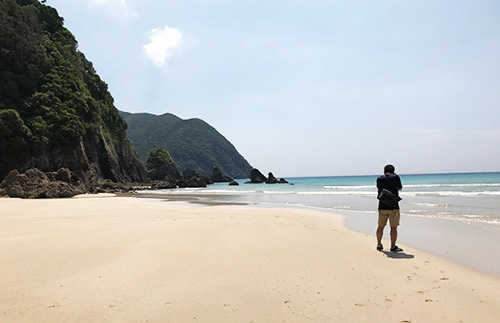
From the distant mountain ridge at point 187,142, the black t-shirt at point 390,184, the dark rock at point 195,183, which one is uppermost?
the distant mountain ridge at point 187,142

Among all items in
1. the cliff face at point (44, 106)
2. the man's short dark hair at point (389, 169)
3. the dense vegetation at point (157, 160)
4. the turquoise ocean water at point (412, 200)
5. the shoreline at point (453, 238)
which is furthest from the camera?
the dense vegetation at point (157, 160)

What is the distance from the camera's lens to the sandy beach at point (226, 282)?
10.4ft

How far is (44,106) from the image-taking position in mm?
36875

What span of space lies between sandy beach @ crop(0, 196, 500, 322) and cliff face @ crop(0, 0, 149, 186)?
33.0 meters

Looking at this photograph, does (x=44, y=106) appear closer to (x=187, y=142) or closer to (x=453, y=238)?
(x=453, y=238)

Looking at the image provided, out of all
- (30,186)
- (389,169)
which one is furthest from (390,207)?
(30,186)

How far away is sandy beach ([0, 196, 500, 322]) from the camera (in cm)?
317

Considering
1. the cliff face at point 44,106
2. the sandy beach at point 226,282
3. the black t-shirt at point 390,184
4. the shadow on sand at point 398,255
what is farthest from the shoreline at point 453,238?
the cliff face at point 44,106

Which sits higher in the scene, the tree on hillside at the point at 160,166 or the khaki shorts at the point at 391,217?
the tree on hillside at the point at 160,166

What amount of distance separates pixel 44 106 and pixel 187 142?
5220 inches

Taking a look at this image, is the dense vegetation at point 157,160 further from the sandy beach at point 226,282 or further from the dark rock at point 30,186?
the sandy beach at point 226,282


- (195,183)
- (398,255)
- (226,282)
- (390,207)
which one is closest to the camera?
(226,282)

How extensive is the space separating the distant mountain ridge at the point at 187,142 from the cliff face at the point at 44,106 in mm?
101658

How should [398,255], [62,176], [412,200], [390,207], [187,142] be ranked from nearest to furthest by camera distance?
[398,255] < [390,207] < [412,200] < [62,176] < [187,142]
